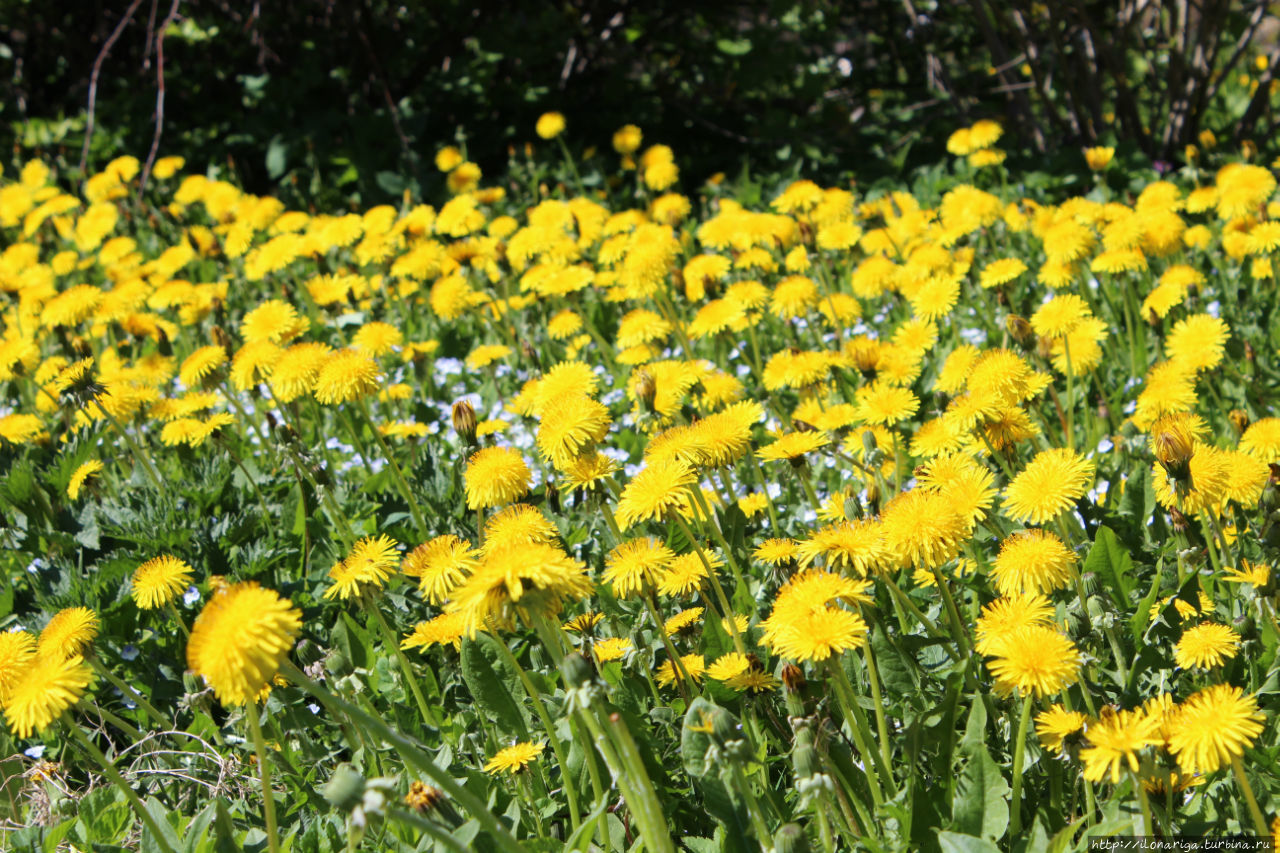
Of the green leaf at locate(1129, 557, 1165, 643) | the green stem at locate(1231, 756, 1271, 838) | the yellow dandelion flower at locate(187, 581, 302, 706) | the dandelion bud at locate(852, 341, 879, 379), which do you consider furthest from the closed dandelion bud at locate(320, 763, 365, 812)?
the dandelion bud at locate(852, 341, 879, 379)

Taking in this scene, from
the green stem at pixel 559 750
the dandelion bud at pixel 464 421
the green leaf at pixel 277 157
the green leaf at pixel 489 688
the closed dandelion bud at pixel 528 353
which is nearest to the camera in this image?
the green stem at pixel 559 750

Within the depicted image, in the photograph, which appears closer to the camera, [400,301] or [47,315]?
[47,315]

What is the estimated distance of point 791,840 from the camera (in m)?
1.38

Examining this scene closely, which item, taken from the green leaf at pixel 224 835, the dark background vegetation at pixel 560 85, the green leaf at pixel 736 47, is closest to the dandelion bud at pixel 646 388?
the green leaf at pixel 224 835

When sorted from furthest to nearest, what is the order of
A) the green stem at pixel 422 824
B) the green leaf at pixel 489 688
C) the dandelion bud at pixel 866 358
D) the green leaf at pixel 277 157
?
the green leaf at pixel 277 157
the dandelion bud at pixel 866 358
the green leaf at pixel 489 688
the green stem at pixel 422 824

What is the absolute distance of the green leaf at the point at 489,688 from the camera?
1.99m

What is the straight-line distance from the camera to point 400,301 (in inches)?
187

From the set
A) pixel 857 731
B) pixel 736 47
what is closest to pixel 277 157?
pixel 736 47

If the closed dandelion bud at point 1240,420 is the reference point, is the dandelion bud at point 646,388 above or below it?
above

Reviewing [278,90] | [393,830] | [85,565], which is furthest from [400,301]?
[393,830]

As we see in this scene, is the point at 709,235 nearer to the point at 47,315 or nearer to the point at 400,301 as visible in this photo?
the point at 400,301

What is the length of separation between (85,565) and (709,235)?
227 centimetres

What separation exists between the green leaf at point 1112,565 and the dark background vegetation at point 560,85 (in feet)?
13.1

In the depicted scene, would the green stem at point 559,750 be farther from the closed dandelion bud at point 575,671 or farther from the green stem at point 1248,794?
the green stem at point 1248,794
